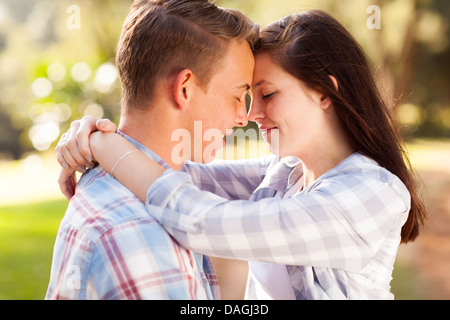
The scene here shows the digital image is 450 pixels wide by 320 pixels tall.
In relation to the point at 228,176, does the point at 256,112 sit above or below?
above

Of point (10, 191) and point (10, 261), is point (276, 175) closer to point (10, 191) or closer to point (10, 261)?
point (10, 261)

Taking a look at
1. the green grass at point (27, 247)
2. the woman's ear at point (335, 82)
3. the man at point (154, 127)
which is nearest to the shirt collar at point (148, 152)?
the man at point (154, 127)

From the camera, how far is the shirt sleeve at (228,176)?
8.45 ft

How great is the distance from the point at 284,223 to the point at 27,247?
726cm

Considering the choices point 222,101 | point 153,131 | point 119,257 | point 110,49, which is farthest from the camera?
point 110,49

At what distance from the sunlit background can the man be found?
2.80 feet

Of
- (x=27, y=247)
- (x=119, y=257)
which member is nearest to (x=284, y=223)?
(x=119, y=257)

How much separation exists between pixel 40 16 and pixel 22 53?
249 cm

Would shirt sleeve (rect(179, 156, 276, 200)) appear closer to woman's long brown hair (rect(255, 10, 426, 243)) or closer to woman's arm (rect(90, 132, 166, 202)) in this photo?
woman's long brown hair (rect(255, 10, 426, 243))

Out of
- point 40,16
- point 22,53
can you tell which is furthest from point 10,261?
point 22,53

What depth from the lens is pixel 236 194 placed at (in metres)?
2.59

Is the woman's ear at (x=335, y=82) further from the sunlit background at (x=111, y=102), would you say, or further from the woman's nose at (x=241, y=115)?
the sunlit background at (x=111, y=102)

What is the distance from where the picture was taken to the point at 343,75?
204 cm

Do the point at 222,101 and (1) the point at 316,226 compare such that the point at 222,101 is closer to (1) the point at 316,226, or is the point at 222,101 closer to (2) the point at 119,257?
(1) the point at 316,226
